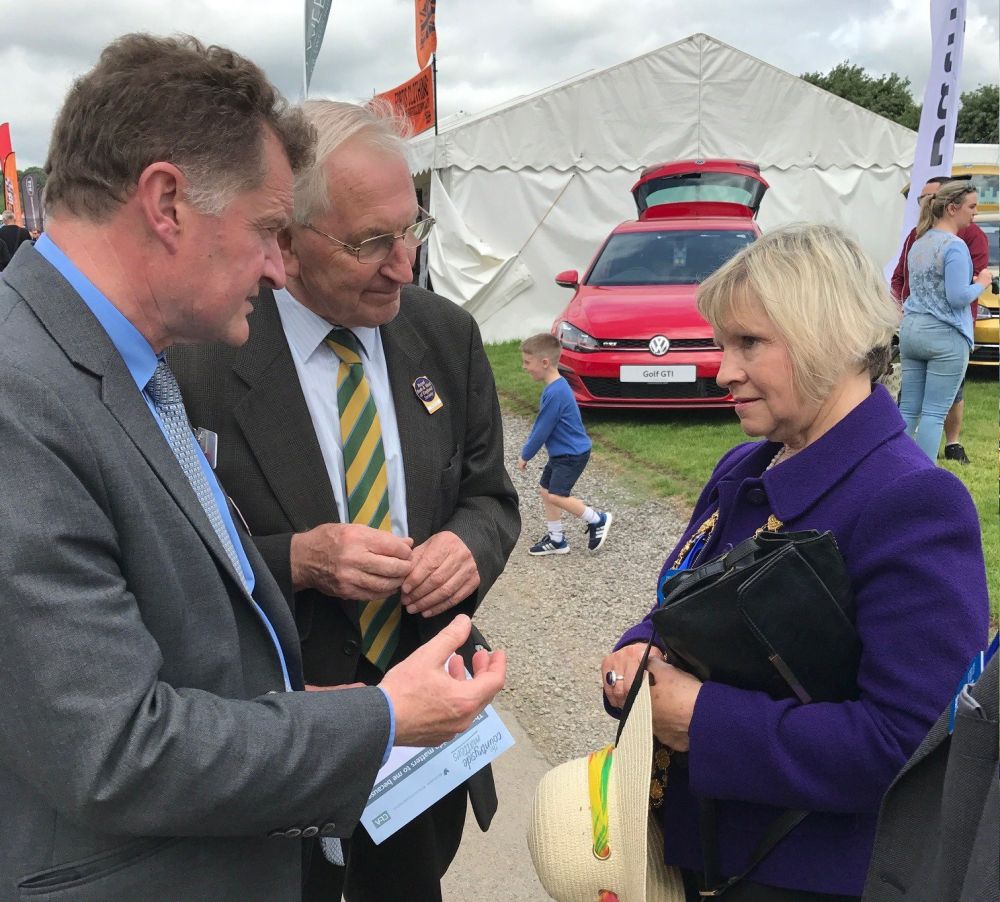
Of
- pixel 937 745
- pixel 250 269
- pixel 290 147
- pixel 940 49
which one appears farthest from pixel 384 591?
pixel 940 49

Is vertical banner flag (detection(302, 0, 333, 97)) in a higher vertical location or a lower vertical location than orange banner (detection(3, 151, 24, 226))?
higher

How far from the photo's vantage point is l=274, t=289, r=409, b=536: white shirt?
187 centimetres

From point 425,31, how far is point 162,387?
39.3ft

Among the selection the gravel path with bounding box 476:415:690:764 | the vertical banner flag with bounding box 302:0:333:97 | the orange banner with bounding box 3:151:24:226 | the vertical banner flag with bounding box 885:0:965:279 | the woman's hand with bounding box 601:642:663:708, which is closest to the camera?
the woman's hand with bounding box 601:642:663:708

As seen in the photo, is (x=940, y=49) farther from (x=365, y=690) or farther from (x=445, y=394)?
(x=365, y=690)

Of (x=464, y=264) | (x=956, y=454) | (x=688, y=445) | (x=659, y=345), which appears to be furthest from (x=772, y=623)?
(x=464, y=264)

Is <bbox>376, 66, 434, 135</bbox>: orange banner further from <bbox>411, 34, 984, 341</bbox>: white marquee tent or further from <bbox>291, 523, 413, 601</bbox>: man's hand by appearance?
<bbox>291, 523, 413, 601</bbox>: man's hand

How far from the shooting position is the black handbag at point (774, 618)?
1.40m

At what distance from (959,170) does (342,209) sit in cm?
1515

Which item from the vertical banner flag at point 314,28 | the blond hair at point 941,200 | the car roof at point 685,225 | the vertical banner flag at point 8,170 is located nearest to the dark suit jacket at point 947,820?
the blond hair at point 941,200

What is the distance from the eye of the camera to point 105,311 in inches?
46.1

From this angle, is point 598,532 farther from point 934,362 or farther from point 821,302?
point 821,302

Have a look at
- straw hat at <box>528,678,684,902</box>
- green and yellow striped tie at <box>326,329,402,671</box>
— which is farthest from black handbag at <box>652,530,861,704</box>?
green and yellow striped tie at <box>326,329,402,671</box>

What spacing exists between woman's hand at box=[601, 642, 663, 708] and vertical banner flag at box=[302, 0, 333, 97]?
10947 millimetres
